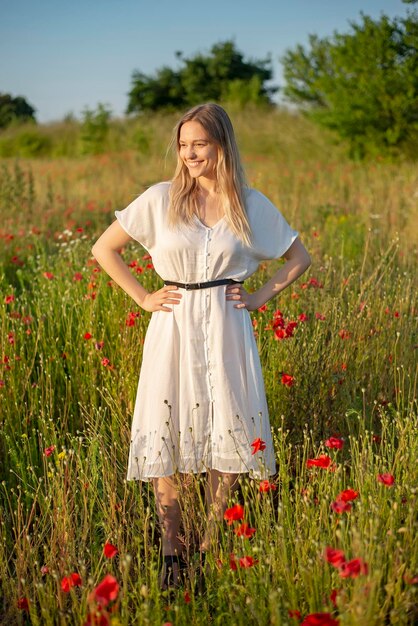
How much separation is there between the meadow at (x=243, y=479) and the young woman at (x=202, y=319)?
0.12 m

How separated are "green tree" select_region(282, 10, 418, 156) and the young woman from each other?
40.6 ft

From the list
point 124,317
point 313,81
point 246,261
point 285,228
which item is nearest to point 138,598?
point 246,261

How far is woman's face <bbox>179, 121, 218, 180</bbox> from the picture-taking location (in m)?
2.90

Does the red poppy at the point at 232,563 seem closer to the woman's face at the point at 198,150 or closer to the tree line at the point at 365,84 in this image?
the woman's face at the point at 198,150

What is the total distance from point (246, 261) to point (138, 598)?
50.8 inches

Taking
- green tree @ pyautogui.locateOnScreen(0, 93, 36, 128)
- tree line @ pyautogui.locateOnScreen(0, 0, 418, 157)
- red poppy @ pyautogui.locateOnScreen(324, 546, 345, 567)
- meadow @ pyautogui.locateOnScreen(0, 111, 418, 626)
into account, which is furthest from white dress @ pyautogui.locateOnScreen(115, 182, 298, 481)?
green tree @ pyautogui.locateOnScreen(0, 93, 36, 128)

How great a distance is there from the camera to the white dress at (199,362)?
2.88m

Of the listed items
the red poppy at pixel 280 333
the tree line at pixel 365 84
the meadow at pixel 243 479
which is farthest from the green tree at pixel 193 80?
the red poppy at pixel 280 333

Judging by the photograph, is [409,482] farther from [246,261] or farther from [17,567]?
[17,567]

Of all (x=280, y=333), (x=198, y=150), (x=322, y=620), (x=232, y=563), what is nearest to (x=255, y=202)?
(x=198, y=150)

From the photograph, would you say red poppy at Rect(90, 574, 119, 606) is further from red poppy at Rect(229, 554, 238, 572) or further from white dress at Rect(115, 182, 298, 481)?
white dress at Rect(115, 182, 298, 481)

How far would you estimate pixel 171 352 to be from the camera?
9.58ft

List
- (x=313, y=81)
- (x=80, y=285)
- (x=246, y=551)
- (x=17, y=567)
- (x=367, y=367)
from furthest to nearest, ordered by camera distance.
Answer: (x=313, y=81)
(x=80, y=285)
(x=367, y=367)
(x=17, y=567)
(x=246, y=551)

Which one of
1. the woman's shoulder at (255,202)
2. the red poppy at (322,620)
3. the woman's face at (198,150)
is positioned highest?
the woman's face at (198,150)
